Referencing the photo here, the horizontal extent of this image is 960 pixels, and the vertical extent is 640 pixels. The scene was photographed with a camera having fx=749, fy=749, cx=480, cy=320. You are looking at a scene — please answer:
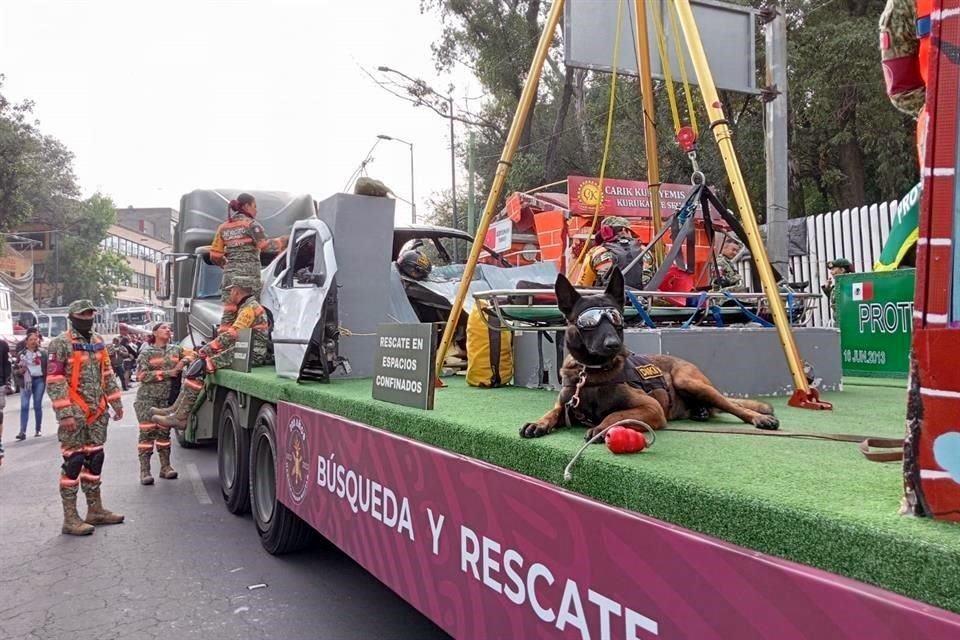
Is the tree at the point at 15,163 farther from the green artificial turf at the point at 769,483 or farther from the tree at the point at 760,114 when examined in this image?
the green artificial turf at the point at 769,483

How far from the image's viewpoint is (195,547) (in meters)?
5.95

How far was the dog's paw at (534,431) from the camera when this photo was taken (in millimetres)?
2611

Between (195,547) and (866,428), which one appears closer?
(866,428)

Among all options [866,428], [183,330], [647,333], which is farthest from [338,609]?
[183,330]

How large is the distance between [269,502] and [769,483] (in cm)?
478

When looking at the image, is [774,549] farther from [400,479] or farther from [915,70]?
[400,479]

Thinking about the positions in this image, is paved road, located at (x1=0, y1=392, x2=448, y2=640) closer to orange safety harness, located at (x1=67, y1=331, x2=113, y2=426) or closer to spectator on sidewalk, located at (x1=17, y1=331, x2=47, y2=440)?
orange safety harness, located at (x1=67, y1=331, x2=113, y2=426)

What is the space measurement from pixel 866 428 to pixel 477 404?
173cm

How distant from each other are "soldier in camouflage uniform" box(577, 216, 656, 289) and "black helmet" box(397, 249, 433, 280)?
2.24 metres

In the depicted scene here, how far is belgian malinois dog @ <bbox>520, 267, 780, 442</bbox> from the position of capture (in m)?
2.68

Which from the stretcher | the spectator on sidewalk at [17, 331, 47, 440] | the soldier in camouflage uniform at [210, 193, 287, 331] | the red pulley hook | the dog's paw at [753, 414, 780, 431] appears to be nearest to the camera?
the dog's paw at [753, 414, 780, 431]

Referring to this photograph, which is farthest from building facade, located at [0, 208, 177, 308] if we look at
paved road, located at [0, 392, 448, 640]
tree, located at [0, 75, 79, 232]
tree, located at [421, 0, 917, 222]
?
paved road, located at [0, 392, 448, 640]

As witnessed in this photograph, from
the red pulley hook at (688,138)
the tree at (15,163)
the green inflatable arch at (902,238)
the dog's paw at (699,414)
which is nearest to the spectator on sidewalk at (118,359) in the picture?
the tree at (15,163)

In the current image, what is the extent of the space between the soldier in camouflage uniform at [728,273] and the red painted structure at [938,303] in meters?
3.49
